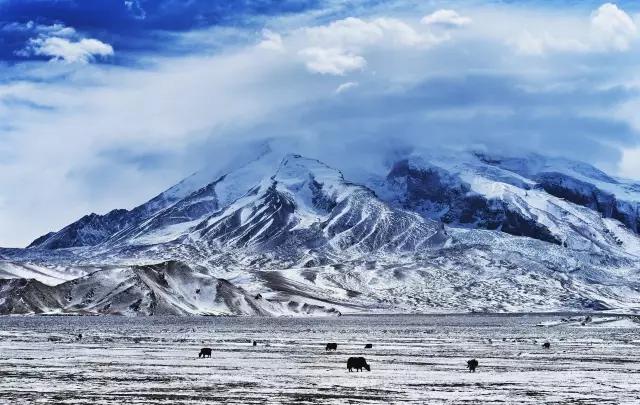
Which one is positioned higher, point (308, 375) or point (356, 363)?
point (308, 375)

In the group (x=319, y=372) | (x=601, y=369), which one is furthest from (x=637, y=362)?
(x=319, y=372)

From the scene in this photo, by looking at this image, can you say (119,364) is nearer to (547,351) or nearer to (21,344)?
(21,344)

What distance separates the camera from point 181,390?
203ft

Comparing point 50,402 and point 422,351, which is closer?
point 50,402

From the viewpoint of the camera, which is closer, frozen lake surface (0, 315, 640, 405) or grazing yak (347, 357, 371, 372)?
frozen lake surface (0, 315, 640, 405)

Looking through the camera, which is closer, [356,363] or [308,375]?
[308,375]

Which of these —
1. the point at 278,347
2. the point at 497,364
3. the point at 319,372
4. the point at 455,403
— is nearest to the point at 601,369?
the point at 497,364

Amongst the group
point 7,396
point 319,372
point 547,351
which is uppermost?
point 7,396

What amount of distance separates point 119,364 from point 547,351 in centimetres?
4926

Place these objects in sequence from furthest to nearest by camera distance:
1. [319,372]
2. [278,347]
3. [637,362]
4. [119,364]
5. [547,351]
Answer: [278,347] → [547,351] → [637,362] → [119,364] → [319,372]

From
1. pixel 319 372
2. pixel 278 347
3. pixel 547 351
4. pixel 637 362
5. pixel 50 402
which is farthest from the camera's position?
pixel 278 347

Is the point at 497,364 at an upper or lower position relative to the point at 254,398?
lower

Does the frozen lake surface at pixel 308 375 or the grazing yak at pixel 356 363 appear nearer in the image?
the frozen lake surface at pixel 308 375

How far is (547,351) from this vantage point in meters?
110
